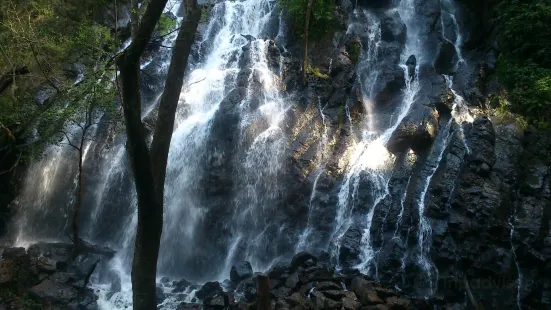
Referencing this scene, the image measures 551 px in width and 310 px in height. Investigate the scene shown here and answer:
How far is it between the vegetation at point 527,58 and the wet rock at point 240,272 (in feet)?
36.2

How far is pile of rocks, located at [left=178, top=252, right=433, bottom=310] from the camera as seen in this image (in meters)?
9.62

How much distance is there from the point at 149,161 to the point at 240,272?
8395mm

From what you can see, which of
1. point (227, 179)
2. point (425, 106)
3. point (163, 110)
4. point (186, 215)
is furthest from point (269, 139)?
point (163, 110)

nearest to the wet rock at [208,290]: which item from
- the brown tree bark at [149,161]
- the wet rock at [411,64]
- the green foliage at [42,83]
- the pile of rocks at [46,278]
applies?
the pile of rocks at [46,278]

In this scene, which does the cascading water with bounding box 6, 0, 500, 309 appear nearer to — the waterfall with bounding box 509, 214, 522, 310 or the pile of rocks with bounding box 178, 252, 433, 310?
the pile of rocks with bounding box 178, 252, 433, 310

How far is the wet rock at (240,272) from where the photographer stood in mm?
12672

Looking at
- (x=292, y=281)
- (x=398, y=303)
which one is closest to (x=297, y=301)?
(x=292, y=281)

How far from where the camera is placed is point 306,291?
35.1 feet

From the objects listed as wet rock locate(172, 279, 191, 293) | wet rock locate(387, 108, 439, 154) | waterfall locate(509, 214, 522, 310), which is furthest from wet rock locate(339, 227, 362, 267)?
wet rock locate(172, 279, 191, 293)

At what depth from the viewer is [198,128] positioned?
17188 mm

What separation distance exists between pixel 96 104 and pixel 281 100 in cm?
781

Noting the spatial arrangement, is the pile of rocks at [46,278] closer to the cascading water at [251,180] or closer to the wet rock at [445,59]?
the cascading water at [251,180]

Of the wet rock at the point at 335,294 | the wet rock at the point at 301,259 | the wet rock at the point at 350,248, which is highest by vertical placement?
the wet rock at the point at 350,248

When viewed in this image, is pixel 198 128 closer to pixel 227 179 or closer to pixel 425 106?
pixel 227 179
